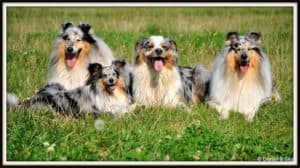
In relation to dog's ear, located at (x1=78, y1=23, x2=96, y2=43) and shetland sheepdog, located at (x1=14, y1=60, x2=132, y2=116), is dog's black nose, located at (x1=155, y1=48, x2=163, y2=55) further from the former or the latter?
dog's ear, located at (x1=78, y1=23, x2=96, y2=43)

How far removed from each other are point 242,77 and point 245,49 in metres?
0.54

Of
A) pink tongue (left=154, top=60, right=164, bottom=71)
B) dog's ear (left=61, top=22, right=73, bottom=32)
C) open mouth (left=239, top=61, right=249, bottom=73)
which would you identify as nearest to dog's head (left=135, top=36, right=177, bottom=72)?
pink tongue (left=154, top=60, right=164, bottom=71)

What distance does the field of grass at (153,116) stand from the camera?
8.43 meters

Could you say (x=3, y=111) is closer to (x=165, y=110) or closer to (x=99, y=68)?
(x=99, y=68)

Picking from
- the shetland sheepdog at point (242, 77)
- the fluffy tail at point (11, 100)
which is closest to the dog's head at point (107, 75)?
the fluffy tail at point (11, 100)

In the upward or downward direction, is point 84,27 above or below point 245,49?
above

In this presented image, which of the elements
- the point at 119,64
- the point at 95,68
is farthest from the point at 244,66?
the point at 95,68

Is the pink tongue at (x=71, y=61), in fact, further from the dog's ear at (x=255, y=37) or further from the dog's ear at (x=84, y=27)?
the dog's ear at (x=255, y=37)

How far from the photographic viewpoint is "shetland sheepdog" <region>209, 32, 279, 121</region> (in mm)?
10000

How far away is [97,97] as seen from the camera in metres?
9.89

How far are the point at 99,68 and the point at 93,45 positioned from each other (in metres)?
0.93

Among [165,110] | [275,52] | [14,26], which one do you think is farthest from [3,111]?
[275,52]

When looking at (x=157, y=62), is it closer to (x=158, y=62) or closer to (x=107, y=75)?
(x=158, y=62)

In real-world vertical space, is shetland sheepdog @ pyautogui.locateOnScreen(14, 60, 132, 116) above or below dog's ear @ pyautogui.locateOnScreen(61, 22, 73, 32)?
below
